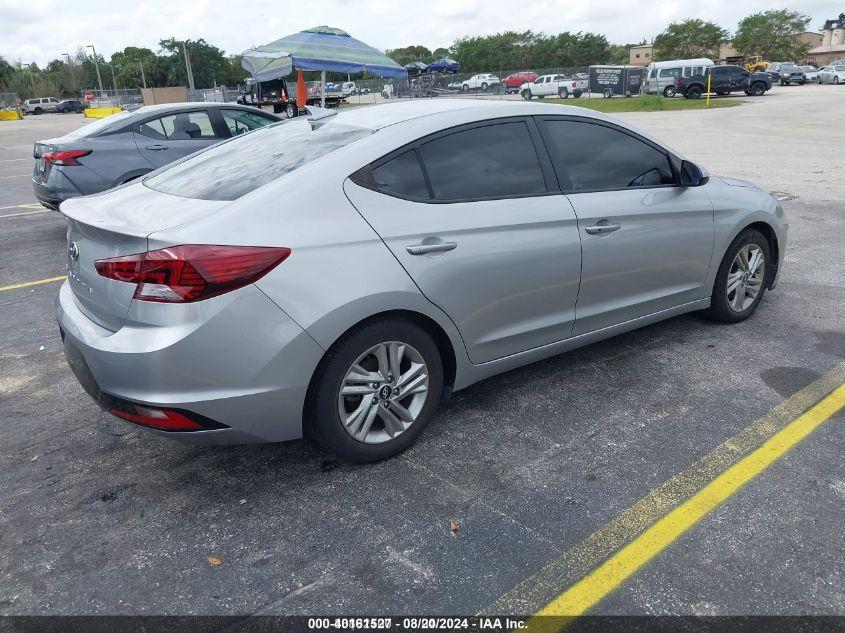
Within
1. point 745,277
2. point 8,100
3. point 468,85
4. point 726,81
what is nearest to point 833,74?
point 726,81

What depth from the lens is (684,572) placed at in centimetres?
249

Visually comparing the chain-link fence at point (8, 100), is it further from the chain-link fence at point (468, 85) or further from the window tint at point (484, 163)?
the window tint at point (484, 163)

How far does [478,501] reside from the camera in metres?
2.93

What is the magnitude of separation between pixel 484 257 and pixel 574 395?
3.67ft

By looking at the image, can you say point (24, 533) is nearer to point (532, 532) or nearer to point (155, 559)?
point (155, 559)

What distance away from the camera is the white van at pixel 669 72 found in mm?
40559

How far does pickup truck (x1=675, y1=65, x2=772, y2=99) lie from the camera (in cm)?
3891

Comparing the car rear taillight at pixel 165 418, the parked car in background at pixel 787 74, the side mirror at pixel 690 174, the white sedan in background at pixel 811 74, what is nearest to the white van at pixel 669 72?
the parked car in background at pixel 787 74

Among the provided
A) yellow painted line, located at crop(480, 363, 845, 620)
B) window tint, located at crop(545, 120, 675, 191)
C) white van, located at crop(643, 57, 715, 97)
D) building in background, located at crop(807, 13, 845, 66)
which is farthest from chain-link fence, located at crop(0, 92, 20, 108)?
building in background, located at crop(807, 13, 845, 66)

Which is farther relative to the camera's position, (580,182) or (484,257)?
(580,182)

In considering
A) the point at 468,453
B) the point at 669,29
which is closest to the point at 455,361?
the point at 468,453

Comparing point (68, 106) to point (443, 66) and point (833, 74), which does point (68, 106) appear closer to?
point (443, 66)

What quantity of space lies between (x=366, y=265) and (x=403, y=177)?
54 centimetres

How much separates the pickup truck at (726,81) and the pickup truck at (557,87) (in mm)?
8101
